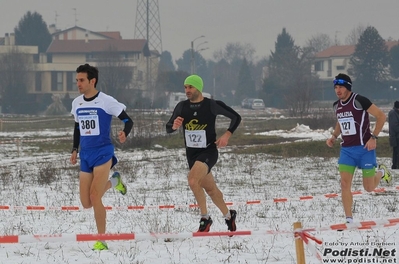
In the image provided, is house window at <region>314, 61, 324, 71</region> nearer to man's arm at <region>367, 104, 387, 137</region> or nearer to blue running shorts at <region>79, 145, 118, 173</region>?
man's arm at <region>367, 104, 387, 137</region>

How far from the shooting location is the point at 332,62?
446 ft

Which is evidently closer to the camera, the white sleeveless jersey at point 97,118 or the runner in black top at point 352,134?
→ the white sleeveless jersey at point 97,118

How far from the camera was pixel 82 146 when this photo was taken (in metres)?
8.98

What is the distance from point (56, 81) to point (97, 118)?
Answer: 110m

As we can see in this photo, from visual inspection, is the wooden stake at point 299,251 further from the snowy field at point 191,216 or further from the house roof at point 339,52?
the house roof at point 339,52

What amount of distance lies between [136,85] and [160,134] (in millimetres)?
72920

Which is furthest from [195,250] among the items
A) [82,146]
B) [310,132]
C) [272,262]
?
[310,132]

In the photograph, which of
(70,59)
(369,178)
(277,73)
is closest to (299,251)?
(369,178)

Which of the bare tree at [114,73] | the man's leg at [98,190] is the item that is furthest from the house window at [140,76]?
the man's leg at [98,190]

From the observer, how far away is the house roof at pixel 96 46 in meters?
121

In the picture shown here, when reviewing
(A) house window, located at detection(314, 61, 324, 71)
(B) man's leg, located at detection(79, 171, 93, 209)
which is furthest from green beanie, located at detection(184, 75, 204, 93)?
(A) house window, located at detection(314, 61, 324, 71)

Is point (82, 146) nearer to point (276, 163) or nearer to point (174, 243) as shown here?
point (174, 243)

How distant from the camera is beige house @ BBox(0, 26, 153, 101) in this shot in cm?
11588

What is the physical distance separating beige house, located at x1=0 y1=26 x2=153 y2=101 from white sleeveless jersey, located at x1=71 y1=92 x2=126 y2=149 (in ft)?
331
